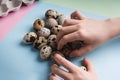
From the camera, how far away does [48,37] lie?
2.15 feet

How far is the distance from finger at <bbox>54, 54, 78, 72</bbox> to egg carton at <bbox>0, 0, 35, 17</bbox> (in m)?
0.28

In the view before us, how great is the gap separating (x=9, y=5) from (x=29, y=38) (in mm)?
185

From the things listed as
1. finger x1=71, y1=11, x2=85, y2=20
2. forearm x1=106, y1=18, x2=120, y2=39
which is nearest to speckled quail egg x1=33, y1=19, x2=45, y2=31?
finger x1=71, y1=11, x2=85, y2=20

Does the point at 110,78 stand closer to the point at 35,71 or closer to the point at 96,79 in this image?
the point at 96,79

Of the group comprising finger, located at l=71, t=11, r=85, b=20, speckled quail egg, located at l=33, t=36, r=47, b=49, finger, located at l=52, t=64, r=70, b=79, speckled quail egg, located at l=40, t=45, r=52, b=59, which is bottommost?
finger, located at l=52, t=64, r=70, b=79

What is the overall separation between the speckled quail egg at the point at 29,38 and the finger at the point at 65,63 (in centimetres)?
11

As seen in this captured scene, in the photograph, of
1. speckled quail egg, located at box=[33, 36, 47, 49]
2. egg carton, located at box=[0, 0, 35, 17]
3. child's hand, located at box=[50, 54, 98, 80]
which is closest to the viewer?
child's hand, located at box=[50, 54, 98, 80]

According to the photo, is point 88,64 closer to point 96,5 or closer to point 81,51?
point 81,51

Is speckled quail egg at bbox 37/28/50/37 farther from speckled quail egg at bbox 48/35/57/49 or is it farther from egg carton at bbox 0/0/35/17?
egg carton at bbox 0/0/35/17

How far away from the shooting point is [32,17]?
0.75 meters

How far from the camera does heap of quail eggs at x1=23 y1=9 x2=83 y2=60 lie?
612mm

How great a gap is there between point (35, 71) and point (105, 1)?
39 cm

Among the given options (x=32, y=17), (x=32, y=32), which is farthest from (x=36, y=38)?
(x=32, y=17)

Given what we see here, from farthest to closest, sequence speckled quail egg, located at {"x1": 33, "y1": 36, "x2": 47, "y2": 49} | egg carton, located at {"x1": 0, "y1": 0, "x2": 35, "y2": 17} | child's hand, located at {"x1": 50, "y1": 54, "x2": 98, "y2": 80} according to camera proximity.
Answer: egg carton, located at {"x1": 0, "y1": 0, "x2": 35, "y2": 17} → speckled quail egg, located at {"x1": 33, "y1": 36, "x2": 47, "y2": 49} → child's hand, located at {"x1": 50, "y1": 54, "x2": 98, "y2": 80}
